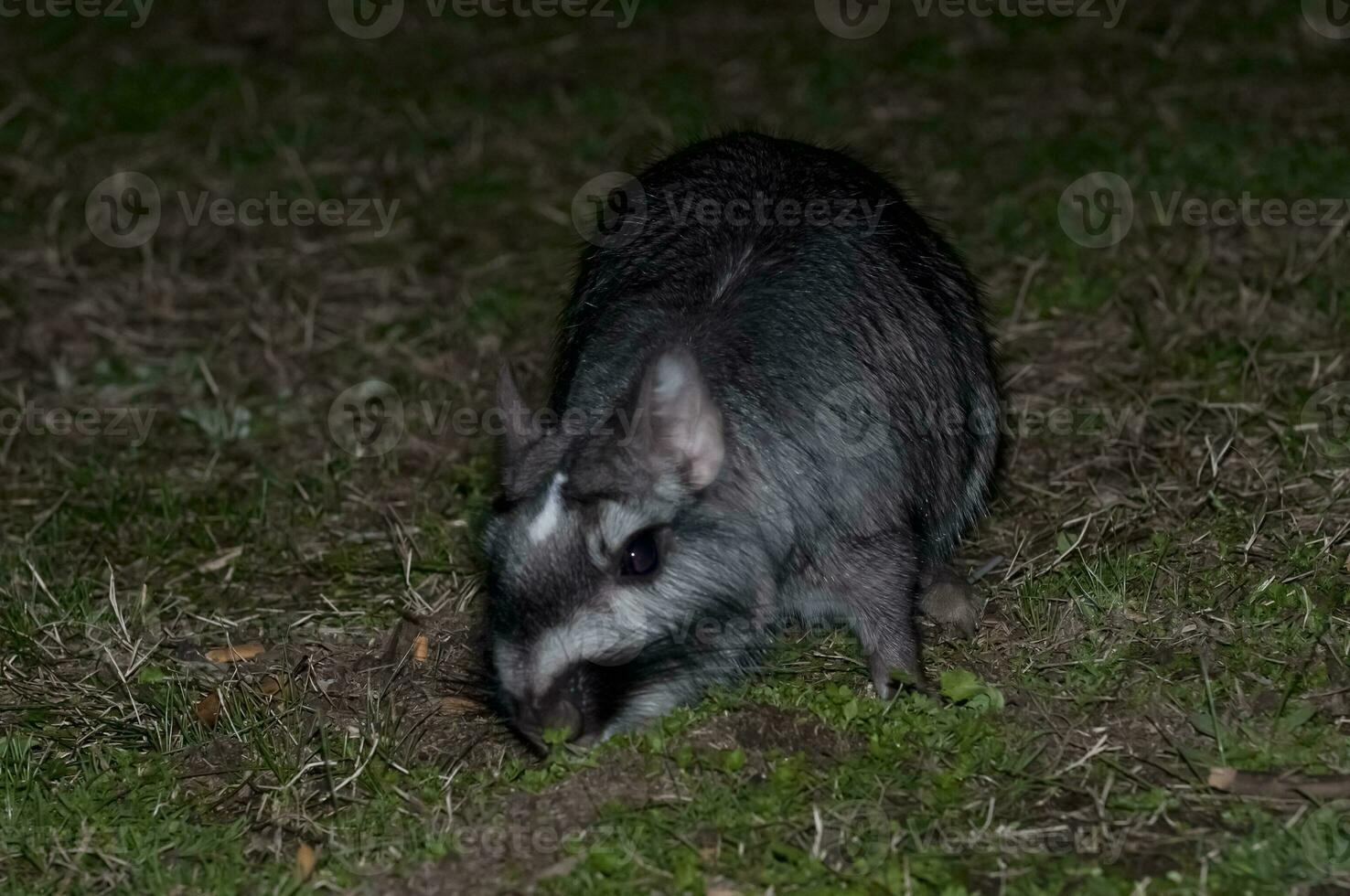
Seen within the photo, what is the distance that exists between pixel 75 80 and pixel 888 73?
5116 millimetres

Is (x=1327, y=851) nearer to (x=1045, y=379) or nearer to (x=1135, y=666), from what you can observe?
(x=1135, y=666)

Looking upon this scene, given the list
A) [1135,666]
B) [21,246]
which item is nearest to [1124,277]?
[1135,666]

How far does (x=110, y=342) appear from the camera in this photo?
7.45 m
